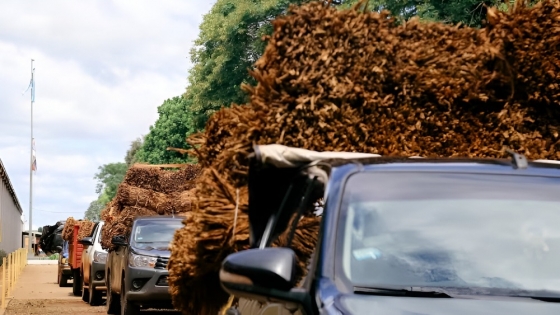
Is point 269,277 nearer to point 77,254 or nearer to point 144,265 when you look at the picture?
point 144,265

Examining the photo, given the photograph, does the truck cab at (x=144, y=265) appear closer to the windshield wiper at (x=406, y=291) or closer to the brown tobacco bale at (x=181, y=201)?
the brown tobacco bale at (x=181, y=201)

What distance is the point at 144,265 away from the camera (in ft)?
59.6

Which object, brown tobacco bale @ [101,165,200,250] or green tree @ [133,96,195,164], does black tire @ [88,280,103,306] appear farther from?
green tree @ [133,96,195,164]

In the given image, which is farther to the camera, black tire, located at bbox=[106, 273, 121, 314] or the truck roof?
black tire, located at bbox=[106, 273, 121, 314]

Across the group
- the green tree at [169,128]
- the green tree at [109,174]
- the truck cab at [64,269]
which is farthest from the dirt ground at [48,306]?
the green tree at [109,174]

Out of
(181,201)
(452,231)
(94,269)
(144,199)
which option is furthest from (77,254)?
(452,231)

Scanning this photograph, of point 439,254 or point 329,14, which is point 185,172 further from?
point 439,254

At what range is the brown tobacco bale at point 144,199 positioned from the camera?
2531 cm

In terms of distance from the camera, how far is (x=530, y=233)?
4.68 metres

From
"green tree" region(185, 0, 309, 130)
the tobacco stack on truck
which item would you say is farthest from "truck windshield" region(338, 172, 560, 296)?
"green tree" region(185, 0, 309, 130)

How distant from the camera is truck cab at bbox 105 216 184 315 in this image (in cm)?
1783

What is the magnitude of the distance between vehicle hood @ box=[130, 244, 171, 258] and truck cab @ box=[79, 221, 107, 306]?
6.11m

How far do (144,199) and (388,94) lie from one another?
18180 millimetres

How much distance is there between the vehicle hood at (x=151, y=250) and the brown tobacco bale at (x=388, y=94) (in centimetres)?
1047
